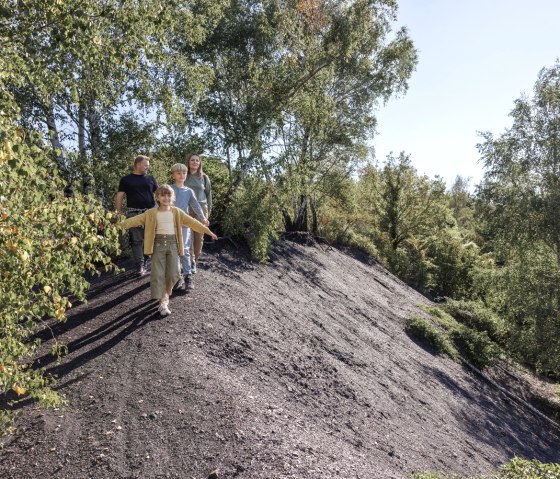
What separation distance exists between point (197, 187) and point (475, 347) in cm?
1070

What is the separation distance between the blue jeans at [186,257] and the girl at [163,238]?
2.26 feet

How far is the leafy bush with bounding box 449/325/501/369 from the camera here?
13938mm

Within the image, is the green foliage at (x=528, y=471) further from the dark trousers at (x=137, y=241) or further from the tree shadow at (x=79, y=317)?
the dark trousers at (x=137, y=241)

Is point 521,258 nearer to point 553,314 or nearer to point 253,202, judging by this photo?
point 553,314

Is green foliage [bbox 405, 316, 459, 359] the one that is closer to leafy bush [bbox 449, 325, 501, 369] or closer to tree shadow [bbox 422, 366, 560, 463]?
tree shadow [bbox 422, 366, 560, 463]

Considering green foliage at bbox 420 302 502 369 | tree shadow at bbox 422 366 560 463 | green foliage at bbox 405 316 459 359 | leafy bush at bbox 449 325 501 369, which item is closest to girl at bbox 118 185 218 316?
tree shadow at bbox 422 366 560 463

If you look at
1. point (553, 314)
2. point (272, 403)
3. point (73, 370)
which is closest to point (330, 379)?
point (272, 403)

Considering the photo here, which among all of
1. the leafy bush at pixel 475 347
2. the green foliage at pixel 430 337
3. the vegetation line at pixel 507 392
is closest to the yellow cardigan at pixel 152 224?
the green foliage at pixel 430 337

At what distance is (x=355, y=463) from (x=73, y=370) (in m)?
3.34

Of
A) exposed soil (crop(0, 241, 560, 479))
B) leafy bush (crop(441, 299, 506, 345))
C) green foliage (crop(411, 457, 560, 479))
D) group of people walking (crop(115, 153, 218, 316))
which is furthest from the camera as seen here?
leafy bush (crop(441, 299, 506, 345))

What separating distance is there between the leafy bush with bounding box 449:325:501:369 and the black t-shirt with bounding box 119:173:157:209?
11.1 m

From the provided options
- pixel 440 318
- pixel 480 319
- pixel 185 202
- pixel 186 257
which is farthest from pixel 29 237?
pixel 480 319

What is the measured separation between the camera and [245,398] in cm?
510

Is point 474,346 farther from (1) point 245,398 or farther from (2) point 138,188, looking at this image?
(2) point 138,188
